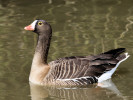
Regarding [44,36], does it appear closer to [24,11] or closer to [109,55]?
[109,55]

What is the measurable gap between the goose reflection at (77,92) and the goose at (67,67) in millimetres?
141

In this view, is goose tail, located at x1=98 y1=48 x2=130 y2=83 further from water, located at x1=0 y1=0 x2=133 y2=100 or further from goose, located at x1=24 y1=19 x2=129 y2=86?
water, located at x1=0 y1=0 x2=133 y2=100

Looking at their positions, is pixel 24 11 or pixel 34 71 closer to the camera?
pixel 34 71

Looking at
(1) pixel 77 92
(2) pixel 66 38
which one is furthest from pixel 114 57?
(2) pixel 66 38

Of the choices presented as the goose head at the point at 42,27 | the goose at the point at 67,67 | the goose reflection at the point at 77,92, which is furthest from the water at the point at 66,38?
the goose head at the point at 42,27

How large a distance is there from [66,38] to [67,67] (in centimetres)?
377

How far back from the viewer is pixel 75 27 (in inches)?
617

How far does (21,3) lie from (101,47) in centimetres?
730

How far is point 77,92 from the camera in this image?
34.5ft

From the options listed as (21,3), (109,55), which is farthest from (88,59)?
(21,3)

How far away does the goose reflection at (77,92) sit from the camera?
10.2m

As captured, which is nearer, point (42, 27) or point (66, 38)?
point (42, 27)

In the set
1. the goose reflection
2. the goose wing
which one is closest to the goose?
the goose wing

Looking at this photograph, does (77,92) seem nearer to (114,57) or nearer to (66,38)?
(114,57)
